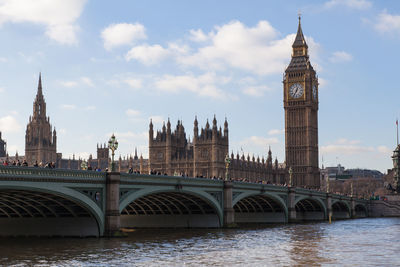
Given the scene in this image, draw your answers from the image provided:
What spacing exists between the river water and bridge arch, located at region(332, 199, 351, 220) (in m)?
56.7

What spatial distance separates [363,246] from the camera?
1785 inches

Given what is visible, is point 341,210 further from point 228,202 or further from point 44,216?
point 44,216

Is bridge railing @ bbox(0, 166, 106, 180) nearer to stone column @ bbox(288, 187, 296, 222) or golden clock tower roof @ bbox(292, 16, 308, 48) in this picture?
stone column @ bbox(288, 187, 296, 222)

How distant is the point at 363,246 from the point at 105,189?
1869 cm

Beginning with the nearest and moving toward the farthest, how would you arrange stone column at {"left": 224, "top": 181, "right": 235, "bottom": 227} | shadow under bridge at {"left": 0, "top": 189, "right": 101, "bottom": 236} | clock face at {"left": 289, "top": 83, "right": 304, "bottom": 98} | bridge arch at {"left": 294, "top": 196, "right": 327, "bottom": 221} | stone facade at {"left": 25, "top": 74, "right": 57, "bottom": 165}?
shadow under bridge at {"left": 0, "top": 189, "right": 101, "bottom": 236} → stone column at {"left": 224, "top": 181, "right": 235, "bottom": 227} → bridge arch at {"left": 294, "top": 196, "right": 327, "bottom": 221} → clock face at {"left": 289, "top": 83, "right": 304, "bottom": 98} → stone facade at {"left": 25, "top": 74, "right": 57, "bottom": 165}

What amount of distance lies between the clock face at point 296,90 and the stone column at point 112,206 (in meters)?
124

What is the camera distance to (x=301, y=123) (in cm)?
16338

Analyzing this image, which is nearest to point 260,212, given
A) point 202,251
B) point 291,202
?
point 291,202

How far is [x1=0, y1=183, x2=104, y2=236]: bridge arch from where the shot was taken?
39.9 m

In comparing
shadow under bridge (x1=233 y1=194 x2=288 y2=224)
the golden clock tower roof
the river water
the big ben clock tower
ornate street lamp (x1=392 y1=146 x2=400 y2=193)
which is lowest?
the river water

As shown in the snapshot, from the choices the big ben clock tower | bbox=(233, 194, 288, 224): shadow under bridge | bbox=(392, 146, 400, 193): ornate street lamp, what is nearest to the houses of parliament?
the big ben clock tower

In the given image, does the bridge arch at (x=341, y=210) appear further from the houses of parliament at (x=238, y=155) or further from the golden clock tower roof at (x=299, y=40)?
the golden clock tower roof at (x=299, y=40)

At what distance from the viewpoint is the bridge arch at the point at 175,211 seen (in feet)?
192

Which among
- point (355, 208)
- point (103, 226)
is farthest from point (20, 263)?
point (355, 208)
